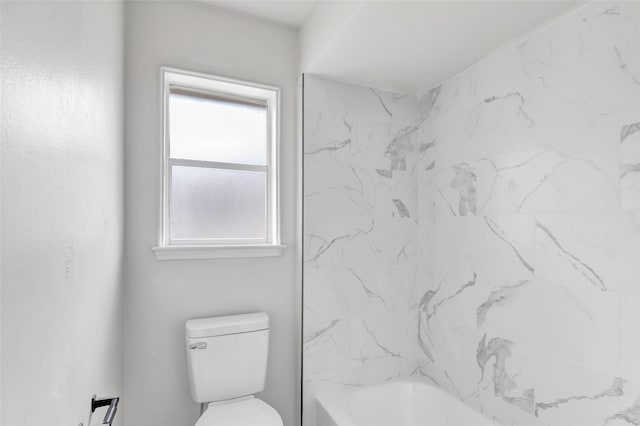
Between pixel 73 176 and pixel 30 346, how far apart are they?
17.7 inches

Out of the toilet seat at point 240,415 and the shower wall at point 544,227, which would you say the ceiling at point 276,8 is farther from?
the toilet seat at point 240,415

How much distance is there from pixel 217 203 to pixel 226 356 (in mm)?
856

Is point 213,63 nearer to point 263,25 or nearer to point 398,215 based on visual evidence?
point 263,25

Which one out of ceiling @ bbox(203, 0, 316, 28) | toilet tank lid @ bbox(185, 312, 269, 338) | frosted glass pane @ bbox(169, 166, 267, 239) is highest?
ceiling @ bbox(203, 0, 316, 28)

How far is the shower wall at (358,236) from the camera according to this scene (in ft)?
6.66

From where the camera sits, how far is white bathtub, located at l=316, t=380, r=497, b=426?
1900mm

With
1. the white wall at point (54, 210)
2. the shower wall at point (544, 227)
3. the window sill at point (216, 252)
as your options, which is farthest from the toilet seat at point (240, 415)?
the shower wall at point (544, 227)

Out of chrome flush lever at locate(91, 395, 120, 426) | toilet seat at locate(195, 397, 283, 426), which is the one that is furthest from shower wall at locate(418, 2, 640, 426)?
chrome flush lever at locate(91, 395, 120, 426)

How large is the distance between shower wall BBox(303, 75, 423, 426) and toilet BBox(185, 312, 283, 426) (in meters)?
0.30

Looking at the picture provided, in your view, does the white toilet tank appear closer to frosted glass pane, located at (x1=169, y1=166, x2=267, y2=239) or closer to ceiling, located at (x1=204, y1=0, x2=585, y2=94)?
frosted glass pane, located at (x1=169, y1=166, x2=267, y2=239)

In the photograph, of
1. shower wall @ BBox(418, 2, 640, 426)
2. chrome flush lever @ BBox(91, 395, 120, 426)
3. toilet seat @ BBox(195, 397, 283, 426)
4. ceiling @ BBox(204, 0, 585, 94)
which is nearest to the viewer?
chrome flush lever @ BBox(91, 395, 120, 426)

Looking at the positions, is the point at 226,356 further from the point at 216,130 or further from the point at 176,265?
the point at 216,130

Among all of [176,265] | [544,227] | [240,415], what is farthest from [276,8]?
[240,415]

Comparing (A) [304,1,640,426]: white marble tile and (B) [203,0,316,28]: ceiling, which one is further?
(B) [203,0,316,28]: ceiling
